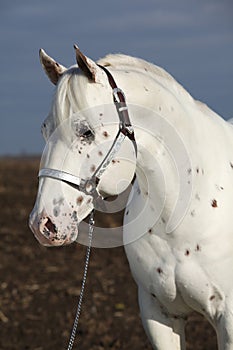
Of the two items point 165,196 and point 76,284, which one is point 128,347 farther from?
point 165,196

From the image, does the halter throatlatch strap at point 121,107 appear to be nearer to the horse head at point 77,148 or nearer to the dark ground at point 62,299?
the horse head at point 77,148

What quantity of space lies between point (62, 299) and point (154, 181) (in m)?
4.24

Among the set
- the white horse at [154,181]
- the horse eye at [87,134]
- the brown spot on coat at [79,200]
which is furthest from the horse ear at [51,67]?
the brown spot on coat at [79,200]

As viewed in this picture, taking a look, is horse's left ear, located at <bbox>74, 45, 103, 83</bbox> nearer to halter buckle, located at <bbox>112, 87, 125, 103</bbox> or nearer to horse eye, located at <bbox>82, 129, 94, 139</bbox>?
halter buckle, located at <bbox>112, 87, 125, 103</bbox>

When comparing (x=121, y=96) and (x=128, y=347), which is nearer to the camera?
(x=121, y=96)

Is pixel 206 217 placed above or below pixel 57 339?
above

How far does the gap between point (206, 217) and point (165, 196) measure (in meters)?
0.21

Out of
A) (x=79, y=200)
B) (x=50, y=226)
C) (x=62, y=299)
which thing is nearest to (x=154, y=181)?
(x=79, y=200)

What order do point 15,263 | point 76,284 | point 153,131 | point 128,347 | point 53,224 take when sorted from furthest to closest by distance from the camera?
1. point 15,263
2. point 76,284
3. point 128,347
4. point 153,131
5. point 53,224

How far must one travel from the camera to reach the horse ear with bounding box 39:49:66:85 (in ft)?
10.9

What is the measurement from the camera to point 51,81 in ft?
11.2

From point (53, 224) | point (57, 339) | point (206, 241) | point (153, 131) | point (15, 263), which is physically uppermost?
point (153, 131)

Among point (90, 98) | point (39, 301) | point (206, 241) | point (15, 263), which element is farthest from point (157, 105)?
point (15, 263)

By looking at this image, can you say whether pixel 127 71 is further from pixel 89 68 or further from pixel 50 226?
pixel 50 226
